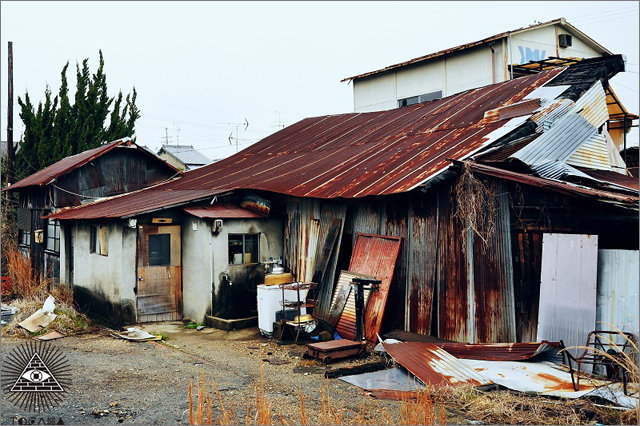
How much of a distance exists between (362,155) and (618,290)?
6.61 metres

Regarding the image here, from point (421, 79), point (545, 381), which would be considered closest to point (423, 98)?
point (421, 79)

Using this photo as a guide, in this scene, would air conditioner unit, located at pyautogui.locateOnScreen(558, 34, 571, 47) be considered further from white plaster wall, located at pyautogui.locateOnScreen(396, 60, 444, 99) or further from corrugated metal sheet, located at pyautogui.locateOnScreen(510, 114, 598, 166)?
corrugated metal sheet, located at pyautogui.locateOnScreen(510, 114, 598, 166)

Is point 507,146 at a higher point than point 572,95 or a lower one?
lower

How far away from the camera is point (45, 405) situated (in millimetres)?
6645

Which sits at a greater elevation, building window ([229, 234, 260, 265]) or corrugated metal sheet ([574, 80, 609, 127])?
corrugated metal sheet ([574, 80, 609, 127])

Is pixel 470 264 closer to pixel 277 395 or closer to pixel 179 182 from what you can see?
pixel 277 395

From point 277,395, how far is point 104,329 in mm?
5911

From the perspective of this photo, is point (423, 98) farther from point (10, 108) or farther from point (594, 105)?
point (10, 108)

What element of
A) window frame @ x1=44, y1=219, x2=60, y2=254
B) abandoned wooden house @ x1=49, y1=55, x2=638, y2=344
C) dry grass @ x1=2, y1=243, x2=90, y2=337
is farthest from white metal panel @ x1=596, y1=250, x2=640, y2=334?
window frame @ x1=44, y1=219, x2=60, y2=254

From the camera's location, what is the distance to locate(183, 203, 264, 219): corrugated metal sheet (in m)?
11.8

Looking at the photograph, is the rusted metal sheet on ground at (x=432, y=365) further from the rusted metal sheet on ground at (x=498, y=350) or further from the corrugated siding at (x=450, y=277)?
the corrugated siding at (x=450, y=277)

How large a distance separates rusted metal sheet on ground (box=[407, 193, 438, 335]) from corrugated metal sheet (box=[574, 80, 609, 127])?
4021 mm

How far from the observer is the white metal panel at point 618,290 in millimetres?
7371

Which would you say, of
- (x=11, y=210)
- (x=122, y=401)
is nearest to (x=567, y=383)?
(x=122, y=401)
